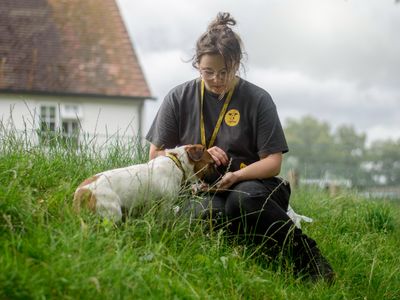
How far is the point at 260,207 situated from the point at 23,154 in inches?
82.1

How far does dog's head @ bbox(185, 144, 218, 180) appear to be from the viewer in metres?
5.80

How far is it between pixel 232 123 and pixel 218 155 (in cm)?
33

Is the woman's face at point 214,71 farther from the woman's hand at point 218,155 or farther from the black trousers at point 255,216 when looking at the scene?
the black trousers at point 255,216

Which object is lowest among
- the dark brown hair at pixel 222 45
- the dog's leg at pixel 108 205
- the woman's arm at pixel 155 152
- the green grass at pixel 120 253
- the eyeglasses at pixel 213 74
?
the green grass at pixel 120 253

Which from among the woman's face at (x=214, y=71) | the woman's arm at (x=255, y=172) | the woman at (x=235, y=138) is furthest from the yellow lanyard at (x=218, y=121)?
the woman's arm at (x=255, y=172)

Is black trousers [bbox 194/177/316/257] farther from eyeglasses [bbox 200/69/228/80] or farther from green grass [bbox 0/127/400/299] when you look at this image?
eyeglasses [bbox 200/69/228/80]

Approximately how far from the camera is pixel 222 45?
19.3ft

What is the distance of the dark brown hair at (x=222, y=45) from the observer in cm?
588

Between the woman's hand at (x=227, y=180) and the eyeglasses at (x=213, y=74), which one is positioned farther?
the eyeglasses at (x=213, y=74)

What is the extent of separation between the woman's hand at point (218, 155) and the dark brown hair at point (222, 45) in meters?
0.62

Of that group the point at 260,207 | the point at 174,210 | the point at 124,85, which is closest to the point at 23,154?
the point at 174,210

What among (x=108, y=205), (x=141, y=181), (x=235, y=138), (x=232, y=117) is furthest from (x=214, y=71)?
(x=108, y=205)

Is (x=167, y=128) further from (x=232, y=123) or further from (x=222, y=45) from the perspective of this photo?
(x=222, y=45)

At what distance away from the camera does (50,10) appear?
34.8 metres
